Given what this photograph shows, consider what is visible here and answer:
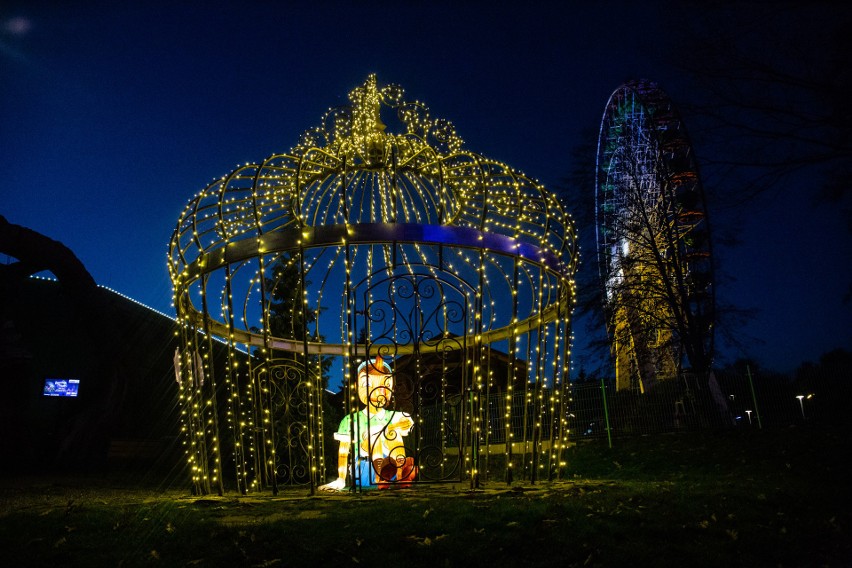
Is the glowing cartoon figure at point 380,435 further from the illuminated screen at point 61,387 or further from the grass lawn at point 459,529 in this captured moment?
the illuminated screen at point 61,387

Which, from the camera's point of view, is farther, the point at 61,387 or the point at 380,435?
the point at 61,387

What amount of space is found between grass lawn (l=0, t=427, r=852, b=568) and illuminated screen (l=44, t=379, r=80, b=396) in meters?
12.6

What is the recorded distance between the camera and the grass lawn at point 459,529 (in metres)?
3.07

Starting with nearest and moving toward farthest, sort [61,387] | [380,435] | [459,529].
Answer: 1. [459,529]
2. [380,435]
3. [61,387]

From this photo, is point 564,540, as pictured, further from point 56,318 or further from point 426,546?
point 56,318

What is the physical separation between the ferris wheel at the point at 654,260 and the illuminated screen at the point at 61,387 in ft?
47.3

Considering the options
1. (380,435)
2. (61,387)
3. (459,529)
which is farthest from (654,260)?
(61,387)

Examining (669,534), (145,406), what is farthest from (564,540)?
(145,406)

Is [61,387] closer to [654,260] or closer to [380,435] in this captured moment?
[380,435]

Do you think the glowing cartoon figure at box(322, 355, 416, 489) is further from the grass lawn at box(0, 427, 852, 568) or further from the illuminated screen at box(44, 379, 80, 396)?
the illuminated screen at box(44, 379, 80, 396)

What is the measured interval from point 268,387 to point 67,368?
14027 mm

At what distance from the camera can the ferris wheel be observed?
44.3 ft

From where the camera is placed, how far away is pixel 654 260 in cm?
1425

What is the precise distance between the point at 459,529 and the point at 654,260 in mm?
12288
